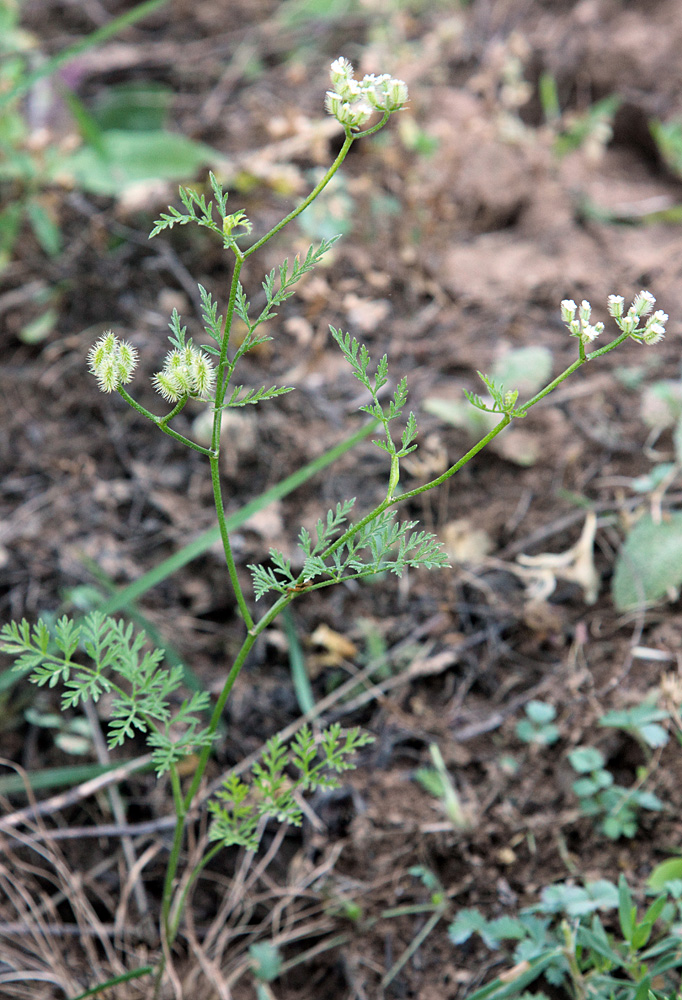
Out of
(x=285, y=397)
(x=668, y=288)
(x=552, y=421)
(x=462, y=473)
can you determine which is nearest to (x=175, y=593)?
(x=285, y=397)

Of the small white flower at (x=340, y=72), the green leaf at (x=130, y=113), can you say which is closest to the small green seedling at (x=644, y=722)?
the small white flower at (x=340, y=72)

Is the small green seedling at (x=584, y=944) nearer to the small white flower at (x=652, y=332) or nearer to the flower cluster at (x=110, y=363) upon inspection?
the small white flower at (x=652, y=332)

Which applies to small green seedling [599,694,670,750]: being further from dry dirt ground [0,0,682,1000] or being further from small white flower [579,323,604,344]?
small white flower [579,323,604,344]

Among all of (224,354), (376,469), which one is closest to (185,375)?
(224,354)

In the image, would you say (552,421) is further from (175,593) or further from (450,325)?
(175,593)

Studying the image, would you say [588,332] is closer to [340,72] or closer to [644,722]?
[340,72]

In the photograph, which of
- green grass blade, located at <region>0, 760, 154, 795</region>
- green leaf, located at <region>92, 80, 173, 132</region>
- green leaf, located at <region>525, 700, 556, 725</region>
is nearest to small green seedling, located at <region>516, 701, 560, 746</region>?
green leaf, located at <region>525, 700, 556, 725</region>
